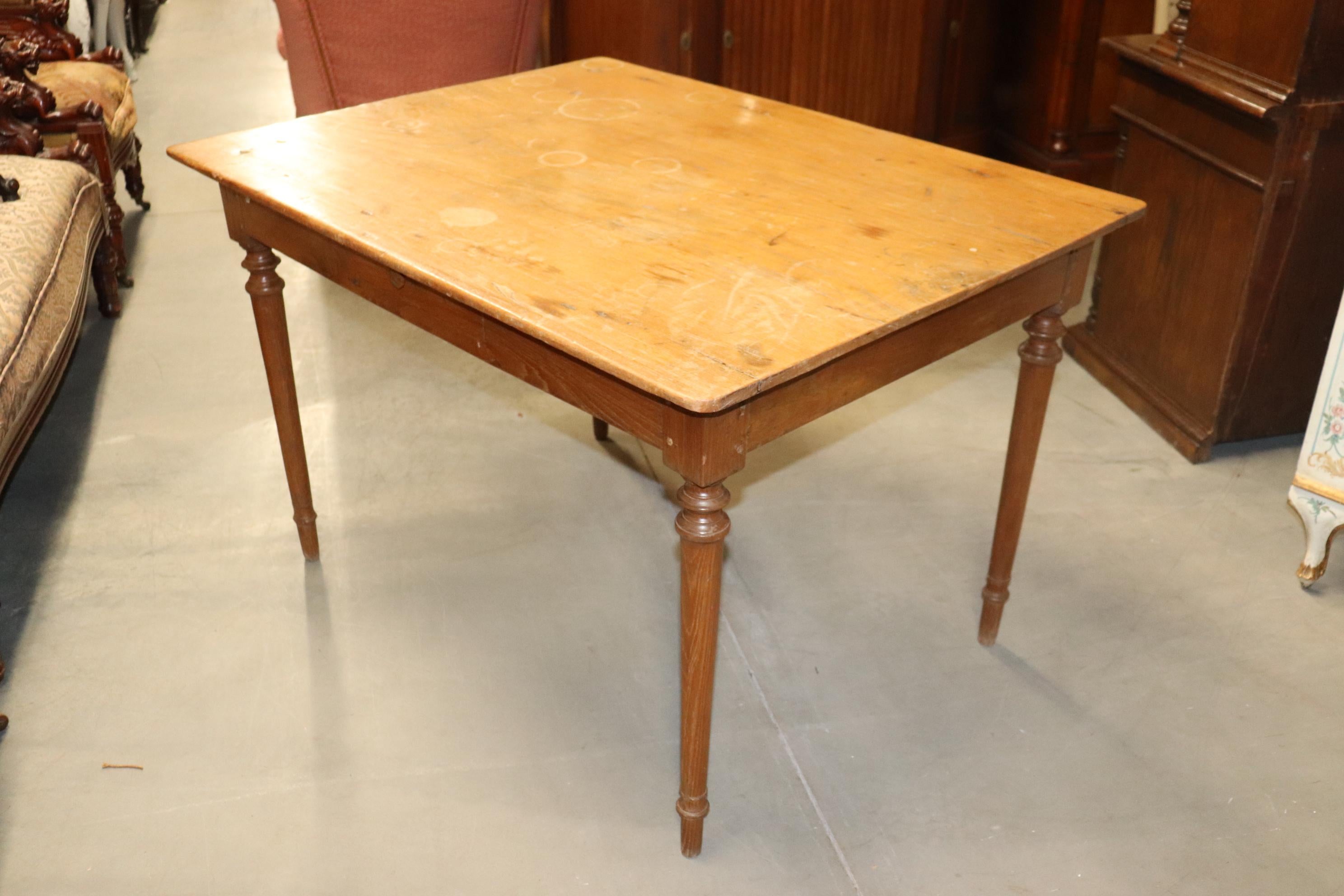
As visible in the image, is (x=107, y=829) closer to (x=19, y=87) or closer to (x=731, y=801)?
(x=731, y=801)

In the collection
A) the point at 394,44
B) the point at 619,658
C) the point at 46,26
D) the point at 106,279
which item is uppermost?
the point at 394,44

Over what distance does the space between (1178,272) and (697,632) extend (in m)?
1.77

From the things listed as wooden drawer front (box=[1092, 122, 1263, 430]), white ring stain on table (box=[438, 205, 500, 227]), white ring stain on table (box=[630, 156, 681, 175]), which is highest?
white ring stain on table (box=[630, 156, 681, 175])

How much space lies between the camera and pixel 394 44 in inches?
121

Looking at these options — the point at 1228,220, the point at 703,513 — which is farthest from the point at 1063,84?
the point at 703,513

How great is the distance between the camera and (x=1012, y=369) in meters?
Result: 3.04

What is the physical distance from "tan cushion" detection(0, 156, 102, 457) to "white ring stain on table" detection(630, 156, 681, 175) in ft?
3.95

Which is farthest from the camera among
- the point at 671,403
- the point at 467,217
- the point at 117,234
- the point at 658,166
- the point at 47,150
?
the point at 117,234

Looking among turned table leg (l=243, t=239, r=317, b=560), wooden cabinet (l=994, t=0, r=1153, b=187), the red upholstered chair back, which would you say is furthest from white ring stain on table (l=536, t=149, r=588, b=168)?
wooden cabinet (l=994, t=0, r=1153, b=187)

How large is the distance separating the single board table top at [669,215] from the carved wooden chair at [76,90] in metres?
1.67

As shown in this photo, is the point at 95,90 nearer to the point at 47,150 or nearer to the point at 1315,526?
the point at 47,150

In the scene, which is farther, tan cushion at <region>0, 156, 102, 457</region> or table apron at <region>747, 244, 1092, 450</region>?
tan cushion at <region>0, 156, 102, 457</region>

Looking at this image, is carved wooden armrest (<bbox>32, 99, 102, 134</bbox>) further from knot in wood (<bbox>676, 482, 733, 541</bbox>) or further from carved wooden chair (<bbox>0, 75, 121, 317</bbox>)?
knot in wood (<bbox>676, 482, 733, 541</bbox>)

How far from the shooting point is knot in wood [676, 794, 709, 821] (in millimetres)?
1660
